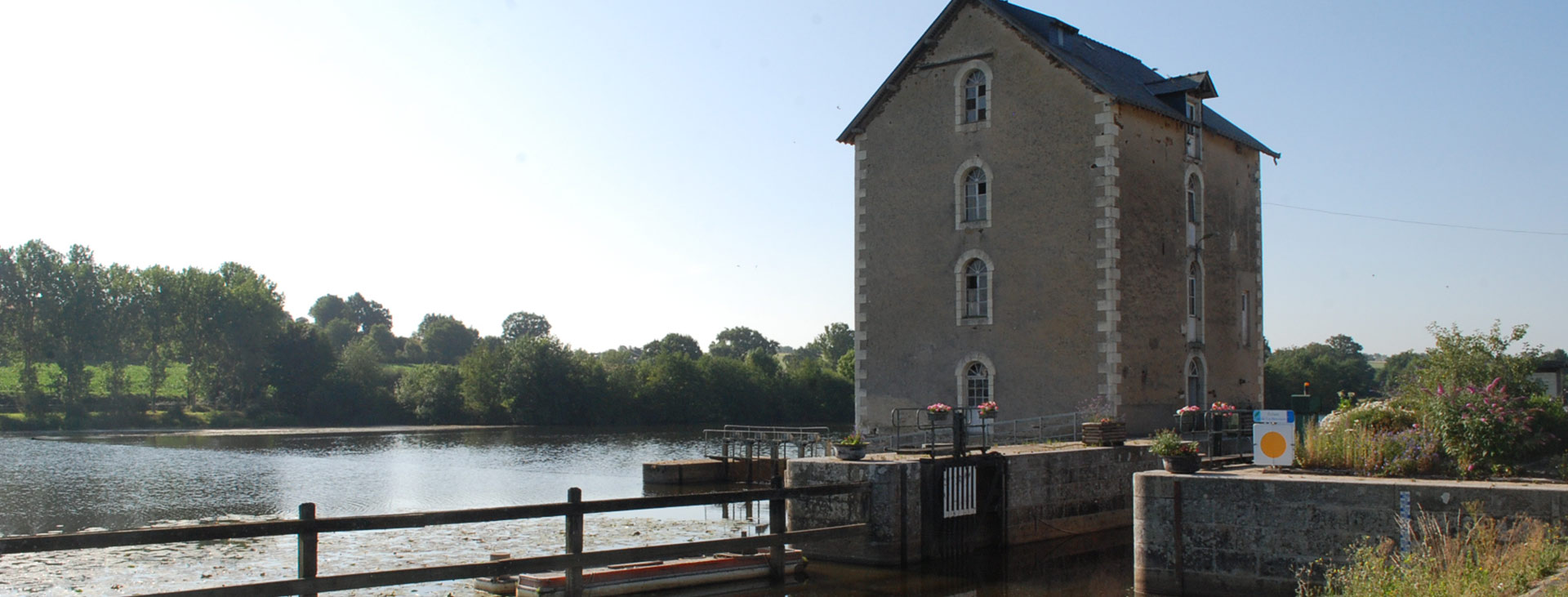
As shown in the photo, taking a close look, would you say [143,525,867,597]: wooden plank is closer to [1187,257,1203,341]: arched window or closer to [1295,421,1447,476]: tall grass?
[1295,421,1447,476]: tall grass

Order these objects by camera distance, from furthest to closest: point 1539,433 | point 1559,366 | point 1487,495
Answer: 1. point 1559,366
2. point 1539,433
3. point 1487,495

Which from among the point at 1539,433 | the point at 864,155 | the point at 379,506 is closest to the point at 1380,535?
the point at 1539,433

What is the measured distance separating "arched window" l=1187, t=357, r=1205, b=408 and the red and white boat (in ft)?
45.3

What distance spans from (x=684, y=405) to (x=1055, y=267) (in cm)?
5868

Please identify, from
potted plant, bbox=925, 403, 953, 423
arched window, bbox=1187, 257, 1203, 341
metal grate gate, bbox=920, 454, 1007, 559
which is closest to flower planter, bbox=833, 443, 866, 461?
metal grate gate, bbox=920, 454, 1007, 559

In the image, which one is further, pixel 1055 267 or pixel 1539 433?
pixel 1055 267

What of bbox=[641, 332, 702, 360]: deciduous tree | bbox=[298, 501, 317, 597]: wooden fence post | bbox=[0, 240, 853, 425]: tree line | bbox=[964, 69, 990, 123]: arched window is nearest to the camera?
bbox=[298, 501, 317, 597]: wooden fence post

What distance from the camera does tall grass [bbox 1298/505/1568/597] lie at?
9133 mm

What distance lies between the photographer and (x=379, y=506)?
1088 inches

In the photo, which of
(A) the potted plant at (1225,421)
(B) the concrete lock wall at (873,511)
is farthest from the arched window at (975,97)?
(B) the concrete lock wall at (873,511)

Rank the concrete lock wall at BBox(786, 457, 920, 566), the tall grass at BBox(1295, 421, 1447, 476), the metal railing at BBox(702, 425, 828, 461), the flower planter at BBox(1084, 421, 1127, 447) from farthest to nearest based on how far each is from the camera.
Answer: the metal railing at BBox(702, 425, 828, 461) → the flower planter at BBox(1084, 421, 1127, 447) → the concrete lock wall at BBox(786, 457, 920, 566) → the tall grass at BBox(1295, 421, 1447, 476)

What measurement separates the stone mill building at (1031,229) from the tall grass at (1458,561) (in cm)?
1199

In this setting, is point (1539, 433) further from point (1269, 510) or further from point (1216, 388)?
point (1216, 388)

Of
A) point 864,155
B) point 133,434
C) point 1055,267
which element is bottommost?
point 133,434
